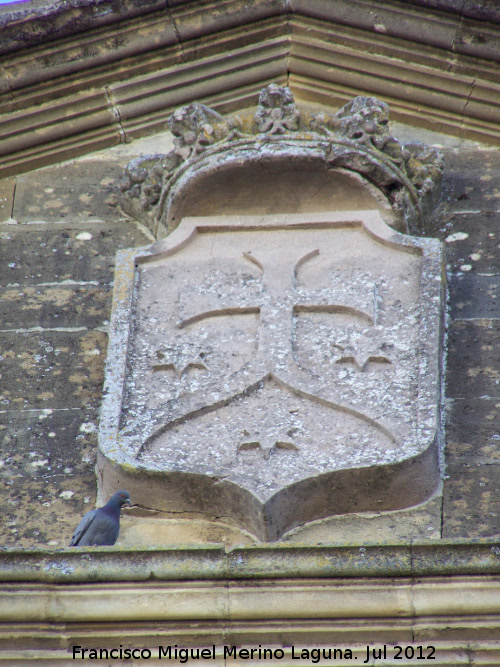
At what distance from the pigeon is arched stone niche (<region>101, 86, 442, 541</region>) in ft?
0.71

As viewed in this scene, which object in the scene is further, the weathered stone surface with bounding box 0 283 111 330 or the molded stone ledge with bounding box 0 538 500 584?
the weathered stone surface with bounding box 0 283 111 330

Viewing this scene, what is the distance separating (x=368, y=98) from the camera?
4934mm

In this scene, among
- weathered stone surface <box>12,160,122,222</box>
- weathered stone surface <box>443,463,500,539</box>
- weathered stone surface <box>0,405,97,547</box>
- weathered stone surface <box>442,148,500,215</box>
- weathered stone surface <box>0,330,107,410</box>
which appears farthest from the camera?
weathered stone surface <box>12,160,122,222</box>

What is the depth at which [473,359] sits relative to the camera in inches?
167

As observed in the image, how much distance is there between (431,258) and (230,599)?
1.77 metres

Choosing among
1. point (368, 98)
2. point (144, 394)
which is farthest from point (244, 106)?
point (144, 394)

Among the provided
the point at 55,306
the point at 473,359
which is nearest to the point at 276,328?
the point at 473,359

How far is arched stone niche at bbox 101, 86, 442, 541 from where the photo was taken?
12.1ft

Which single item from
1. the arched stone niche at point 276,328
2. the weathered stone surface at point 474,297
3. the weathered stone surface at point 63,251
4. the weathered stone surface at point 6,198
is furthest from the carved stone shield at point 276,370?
the weathered stone surface at point 6,198

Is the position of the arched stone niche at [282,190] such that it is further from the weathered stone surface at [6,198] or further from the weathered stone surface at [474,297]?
the weathered stone surface at [6,198]

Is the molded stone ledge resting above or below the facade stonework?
below

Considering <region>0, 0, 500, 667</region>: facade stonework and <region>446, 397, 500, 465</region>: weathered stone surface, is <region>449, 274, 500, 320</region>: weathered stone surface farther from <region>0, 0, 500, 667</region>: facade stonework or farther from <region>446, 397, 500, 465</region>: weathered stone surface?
<region>446, 397, 500, 465</region>: weathered stone surface

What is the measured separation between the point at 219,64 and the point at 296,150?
116cm

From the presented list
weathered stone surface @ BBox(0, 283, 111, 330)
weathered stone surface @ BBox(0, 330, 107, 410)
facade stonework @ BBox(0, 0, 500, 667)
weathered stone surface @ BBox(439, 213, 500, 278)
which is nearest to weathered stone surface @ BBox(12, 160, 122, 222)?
facade stonework @ BBox(0, 0, 500, 667)
